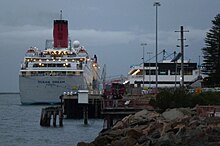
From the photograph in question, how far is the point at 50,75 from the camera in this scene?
339 feet

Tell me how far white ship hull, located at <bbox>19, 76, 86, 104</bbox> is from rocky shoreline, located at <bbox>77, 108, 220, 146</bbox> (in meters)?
66.1

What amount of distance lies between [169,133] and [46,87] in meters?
78.3

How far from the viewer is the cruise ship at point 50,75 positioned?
10262 cm

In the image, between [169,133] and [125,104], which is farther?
[125,104]

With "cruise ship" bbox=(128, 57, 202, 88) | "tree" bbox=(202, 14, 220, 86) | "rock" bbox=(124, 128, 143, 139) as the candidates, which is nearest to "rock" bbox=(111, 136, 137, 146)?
"rock" bbox=(124, 128, 143, 139)

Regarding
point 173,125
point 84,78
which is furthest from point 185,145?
point 84,78

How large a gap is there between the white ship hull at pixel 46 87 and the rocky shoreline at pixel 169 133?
2603 inches

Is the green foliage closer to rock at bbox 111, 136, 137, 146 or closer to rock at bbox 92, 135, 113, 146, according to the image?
rock at bbox 92, 135, 113, 146

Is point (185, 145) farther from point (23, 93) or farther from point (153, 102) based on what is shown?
point (23, 93)

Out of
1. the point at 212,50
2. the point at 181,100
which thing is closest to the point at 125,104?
the point at 181,100

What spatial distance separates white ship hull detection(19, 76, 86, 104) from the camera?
102375 millimetres

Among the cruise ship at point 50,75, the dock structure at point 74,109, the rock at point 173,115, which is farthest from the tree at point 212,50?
the rock at point 173,115

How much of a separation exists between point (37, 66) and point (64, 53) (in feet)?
20.2

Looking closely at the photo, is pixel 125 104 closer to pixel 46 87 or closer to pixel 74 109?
pixel 74 109
